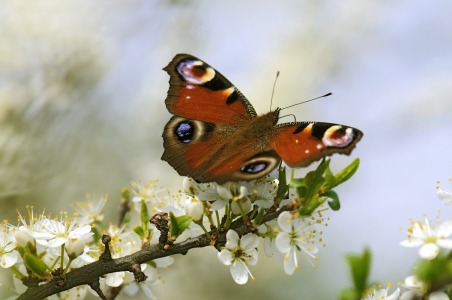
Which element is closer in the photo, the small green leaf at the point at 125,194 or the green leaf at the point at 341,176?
the green leaf at the point at 341,176

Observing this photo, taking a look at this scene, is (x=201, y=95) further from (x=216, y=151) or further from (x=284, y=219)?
(x=284, y=219)

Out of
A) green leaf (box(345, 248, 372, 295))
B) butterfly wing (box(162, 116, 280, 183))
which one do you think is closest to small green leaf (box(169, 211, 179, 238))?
butterfly wing (box(162, 116, 280, 183))

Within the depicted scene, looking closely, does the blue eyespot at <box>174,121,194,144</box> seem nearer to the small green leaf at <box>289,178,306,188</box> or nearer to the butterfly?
the butterfly

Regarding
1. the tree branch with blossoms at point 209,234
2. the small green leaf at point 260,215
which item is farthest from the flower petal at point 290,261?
the small green leaf at point 260,215

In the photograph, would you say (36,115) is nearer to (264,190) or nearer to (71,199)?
(71,199)

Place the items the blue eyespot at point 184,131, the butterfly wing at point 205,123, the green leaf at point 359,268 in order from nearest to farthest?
the green leaf at point 359,268
the butterfly wing at point 205,123
the blue eyespot at point 184,131

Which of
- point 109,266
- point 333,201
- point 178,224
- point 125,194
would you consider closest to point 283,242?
point 333,201

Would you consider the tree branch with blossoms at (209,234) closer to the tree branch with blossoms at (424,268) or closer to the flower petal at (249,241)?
the flower petal at (249,241)
